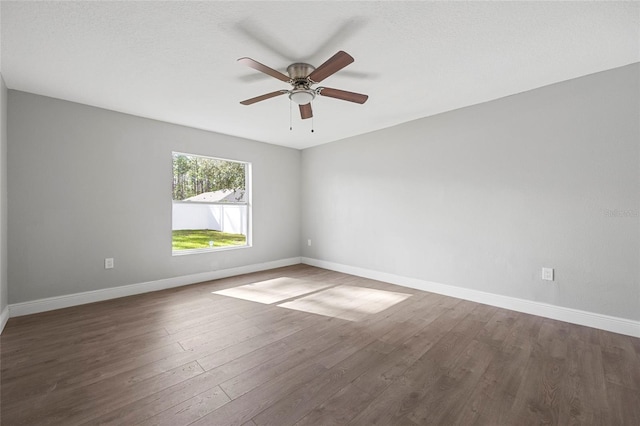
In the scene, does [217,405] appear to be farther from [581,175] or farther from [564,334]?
[581,175]

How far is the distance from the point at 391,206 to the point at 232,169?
2.91 m

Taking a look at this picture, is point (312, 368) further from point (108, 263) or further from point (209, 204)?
point (209, 204)

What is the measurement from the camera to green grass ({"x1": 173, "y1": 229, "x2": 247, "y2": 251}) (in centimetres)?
428

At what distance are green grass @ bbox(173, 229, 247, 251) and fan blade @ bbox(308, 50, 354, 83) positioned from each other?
332 centimetres

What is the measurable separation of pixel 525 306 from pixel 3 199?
18.9ft

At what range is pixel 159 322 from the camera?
280 cm

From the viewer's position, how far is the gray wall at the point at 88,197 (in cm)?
300

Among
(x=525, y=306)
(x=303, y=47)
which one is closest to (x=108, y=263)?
(x=303, y=47)

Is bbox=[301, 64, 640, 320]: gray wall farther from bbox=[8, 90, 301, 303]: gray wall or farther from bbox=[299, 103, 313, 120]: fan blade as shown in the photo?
bbox=[8, 90, 301, 303]: gray wall

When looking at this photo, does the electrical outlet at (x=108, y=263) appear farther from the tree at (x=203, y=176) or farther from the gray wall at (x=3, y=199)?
the tree at (x=203, y=176)

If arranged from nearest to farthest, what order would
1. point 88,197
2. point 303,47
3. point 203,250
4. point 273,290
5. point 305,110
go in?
point 303,47 < point 305,110 < point 88,197 < point 273,290 < point 203,250

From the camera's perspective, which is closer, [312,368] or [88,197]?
[312,368]

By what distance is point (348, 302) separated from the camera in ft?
11.2

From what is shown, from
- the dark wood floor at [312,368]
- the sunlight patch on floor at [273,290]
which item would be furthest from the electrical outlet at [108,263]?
the sunlight patch on floor at [273,290]
